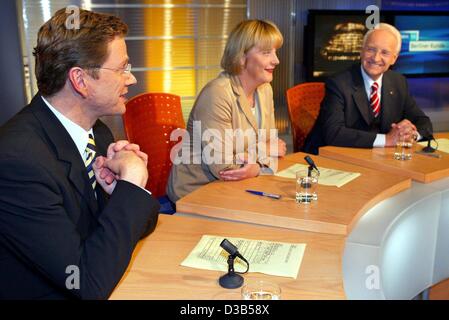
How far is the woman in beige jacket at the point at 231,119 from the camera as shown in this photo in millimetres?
2420

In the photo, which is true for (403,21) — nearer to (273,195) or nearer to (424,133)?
(424,133)

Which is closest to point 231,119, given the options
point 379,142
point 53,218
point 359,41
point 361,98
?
point 379,142

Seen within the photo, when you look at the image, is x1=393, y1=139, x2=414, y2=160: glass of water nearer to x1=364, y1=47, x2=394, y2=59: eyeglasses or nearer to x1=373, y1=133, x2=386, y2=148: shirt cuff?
x1=373, y1=133, x2=386, y2=148: shirt cuff

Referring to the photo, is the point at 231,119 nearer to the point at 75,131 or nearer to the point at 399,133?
the point at 399,133

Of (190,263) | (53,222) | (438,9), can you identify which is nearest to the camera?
(53,222)

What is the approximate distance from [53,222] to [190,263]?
14.9 inches

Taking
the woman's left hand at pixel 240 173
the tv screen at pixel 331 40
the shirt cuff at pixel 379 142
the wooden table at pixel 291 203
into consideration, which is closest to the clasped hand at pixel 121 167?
the wooden table at pixel 291 203

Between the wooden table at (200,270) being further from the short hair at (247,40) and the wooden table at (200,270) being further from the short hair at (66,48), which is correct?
the short hair at (247,40)

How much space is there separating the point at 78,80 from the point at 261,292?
788mm

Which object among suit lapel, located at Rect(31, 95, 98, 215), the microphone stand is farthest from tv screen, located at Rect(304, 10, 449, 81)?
the microphone stand

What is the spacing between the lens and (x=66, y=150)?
138 centimetres

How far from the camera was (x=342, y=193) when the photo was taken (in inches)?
75.0

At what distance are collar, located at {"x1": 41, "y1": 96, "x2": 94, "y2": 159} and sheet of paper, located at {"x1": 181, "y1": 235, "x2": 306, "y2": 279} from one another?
464 millimetres
